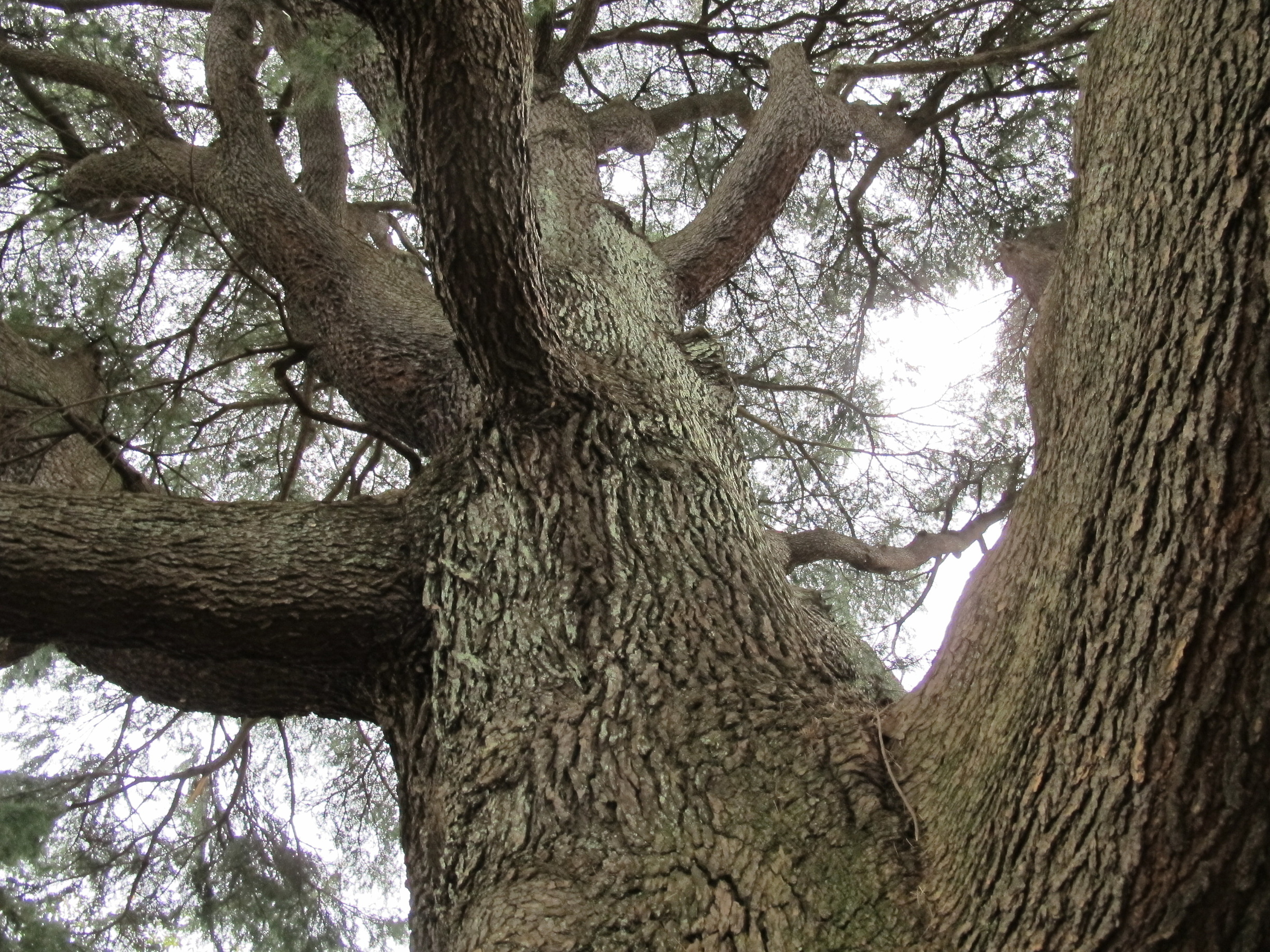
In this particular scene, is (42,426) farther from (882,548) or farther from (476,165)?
(882,548)

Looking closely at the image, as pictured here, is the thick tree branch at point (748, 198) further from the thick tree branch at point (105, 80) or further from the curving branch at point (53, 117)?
the curving branch at point (53, 117)

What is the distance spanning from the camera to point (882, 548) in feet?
12.6

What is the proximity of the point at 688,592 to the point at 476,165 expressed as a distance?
2.76ft

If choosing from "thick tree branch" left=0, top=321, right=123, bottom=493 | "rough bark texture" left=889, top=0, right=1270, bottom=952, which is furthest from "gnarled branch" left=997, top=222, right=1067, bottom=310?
"thick tree branch" left=0, top=321, right=123, bottom=493

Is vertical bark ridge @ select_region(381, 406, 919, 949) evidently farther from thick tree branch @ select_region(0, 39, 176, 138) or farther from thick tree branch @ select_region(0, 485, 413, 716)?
thick tree branch @ select_region(0, 39, 176, 138)

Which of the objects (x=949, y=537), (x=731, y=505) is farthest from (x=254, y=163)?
(x=949, y=537)

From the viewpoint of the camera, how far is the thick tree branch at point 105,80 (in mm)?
3508

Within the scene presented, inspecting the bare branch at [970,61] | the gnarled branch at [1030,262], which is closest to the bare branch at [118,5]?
the bare branch at [970,61]

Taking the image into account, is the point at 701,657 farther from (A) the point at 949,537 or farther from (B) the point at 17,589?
(A) the point at 949,537

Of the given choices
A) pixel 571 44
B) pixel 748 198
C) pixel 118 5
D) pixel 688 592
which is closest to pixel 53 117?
pixel 118 5

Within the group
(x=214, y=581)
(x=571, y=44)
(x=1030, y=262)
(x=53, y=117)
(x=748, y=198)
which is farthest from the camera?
(x=53, y=117)

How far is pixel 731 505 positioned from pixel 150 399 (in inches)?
99.6

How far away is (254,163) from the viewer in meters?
3.14

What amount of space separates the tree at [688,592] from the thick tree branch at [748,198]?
1.21 ft
